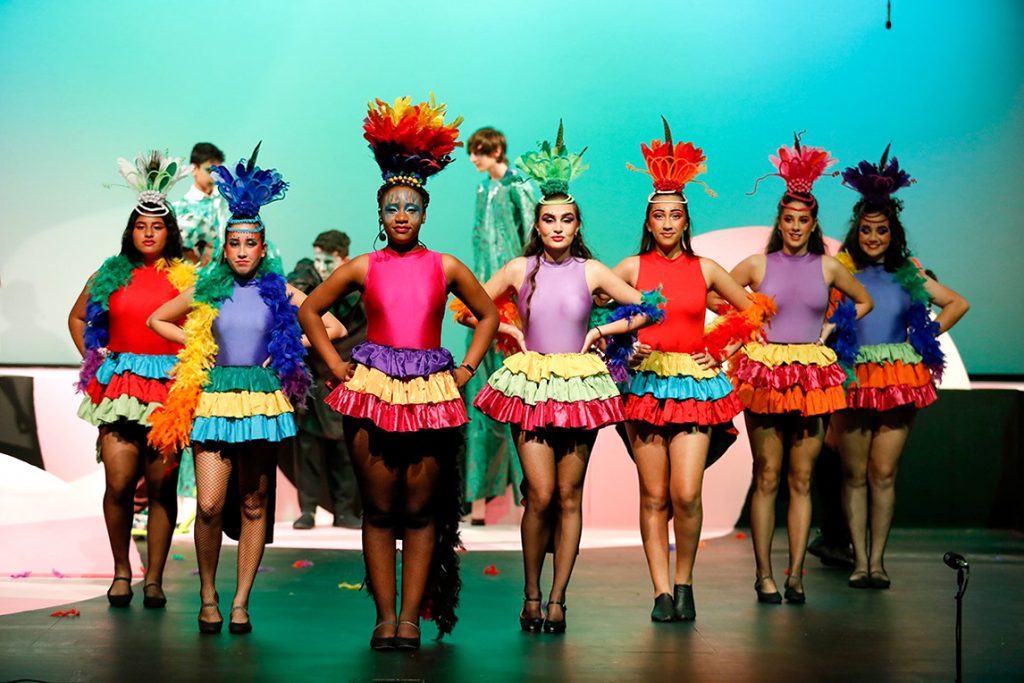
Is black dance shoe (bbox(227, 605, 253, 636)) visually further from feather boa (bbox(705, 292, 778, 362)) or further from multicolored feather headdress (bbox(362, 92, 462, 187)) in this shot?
feather boa (bbox(705, 292, 778, 362))

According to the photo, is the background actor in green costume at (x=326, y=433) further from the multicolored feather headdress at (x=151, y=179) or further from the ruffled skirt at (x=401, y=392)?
the ruffled skirt at (x=401, y=392)

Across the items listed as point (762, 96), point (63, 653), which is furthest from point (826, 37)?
point (63, 653)

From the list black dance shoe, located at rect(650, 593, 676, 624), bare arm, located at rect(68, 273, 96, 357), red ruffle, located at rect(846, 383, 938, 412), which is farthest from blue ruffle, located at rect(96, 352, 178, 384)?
red ruffle, located at rect(846, 383, 938, 412)

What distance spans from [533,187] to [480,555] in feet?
6.22

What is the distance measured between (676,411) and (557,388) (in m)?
0.52

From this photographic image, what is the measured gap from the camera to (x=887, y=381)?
Answer: 6051 mm

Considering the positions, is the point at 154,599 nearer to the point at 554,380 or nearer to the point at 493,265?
the point at 554,380

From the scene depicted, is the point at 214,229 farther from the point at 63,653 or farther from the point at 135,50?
the point at 63,653

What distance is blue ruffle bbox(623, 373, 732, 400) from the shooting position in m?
5.17

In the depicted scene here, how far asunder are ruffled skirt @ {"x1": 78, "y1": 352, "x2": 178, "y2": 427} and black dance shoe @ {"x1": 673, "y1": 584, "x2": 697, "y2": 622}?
201cm

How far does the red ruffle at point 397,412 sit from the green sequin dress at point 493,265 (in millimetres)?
2630

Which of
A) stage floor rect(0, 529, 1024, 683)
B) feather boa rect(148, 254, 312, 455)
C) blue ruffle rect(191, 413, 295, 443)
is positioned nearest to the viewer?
stage floor rect(0, 529, 1024, 683)

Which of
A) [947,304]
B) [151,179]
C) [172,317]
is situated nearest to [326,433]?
[151,179]

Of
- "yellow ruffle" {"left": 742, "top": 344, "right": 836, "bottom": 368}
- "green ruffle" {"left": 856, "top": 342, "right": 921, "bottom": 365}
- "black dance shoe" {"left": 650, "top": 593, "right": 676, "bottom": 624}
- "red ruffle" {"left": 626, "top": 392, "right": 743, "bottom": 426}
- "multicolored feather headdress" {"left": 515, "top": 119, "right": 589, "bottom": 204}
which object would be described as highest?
"multicolored feather headdress" {"left": 515, "top": 119, "right": 589, "bottom": 204}
